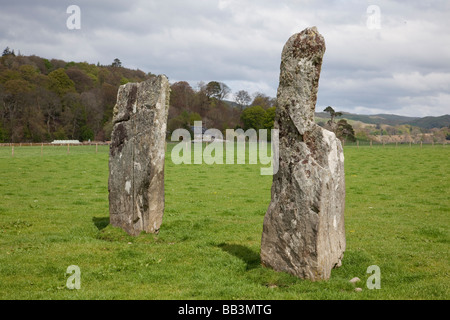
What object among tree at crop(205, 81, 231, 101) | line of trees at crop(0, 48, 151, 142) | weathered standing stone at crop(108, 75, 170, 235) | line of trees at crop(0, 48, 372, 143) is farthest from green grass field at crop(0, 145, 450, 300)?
tree at crop(205, 81, 231, 101)

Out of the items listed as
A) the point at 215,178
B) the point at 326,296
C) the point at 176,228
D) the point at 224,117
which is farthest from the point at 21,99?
the point at 326,296

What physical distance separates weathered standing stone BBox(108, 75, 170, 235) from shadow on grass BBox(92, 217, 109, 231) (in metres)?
1.14

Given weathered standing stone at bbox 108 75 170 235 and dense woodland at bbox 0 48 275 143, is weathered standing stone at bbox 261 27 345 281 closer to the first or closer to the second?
weathered standing stone at bbox 108 75 170 235

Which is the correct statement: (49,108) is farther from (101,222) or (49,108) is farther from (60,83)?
(101,222)

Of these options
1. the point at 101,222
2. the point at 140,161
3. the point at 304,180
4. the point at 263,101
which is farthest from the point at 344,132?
the point at 304,180

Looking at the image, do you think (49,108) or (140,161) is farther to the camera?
(49,108)

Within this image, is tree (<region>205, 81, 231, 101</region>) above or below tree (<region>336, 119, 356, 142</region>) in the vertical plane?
above

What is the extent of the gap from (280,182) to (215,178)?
19187 millimetres

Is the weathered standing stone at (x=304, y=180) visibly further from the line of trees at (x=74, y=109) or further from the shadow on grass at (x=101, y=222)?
the line of trees at (x=74, y=109)

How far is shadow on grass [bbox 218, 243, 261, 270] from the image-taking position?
946cm

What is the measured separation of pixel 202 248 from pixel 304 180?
3772mm

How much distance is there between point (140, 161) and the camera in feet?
38.8

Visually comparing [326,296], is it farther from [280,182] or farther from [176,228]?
[176,228]

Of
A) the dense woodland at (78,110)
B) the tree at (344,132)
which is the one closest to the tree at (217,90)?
the dense woodland at (78,110)
